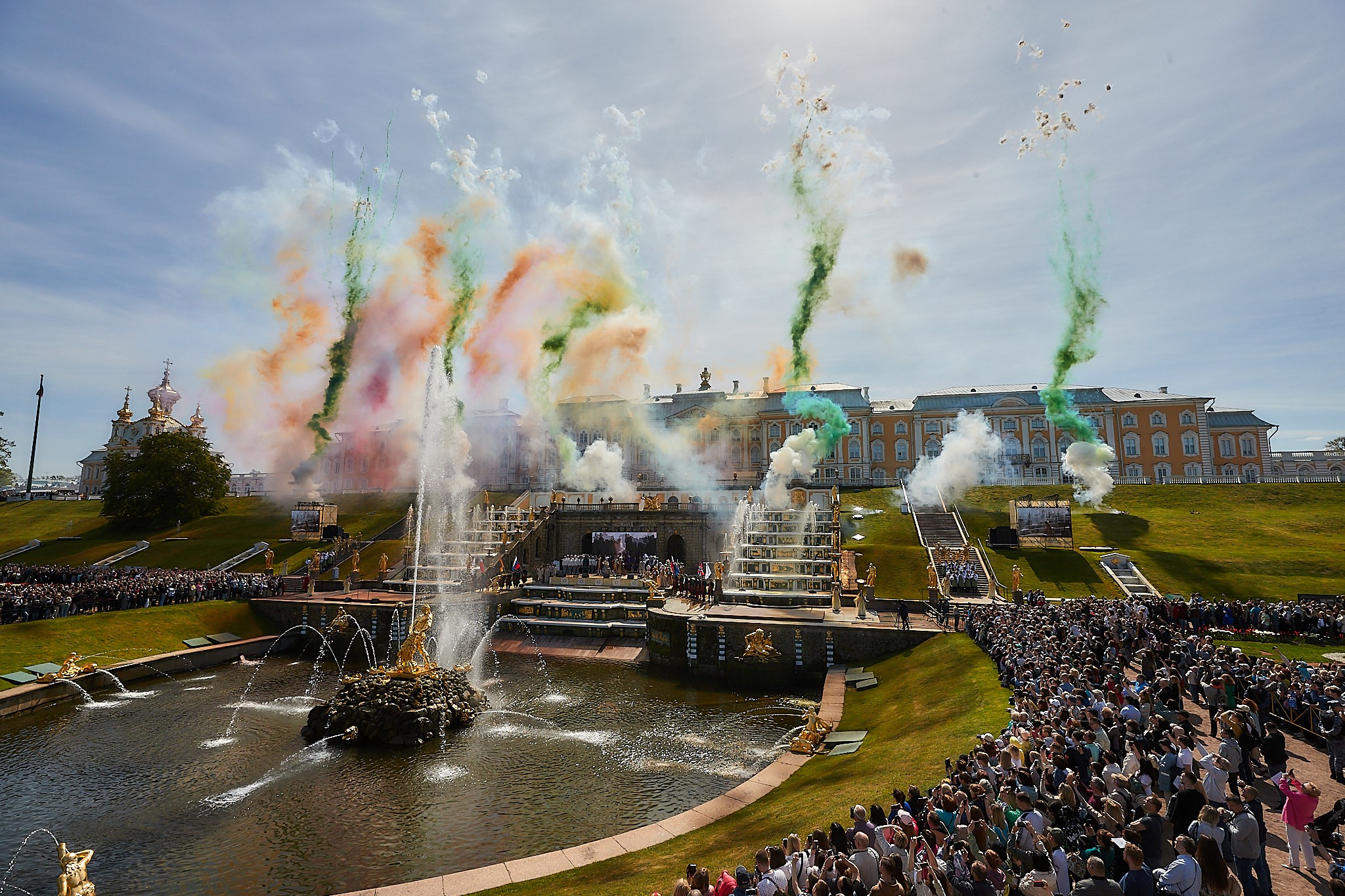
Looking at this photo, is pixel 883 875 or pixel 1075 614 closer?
pixel 883 875

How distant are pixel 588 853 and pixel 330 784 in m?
9.92

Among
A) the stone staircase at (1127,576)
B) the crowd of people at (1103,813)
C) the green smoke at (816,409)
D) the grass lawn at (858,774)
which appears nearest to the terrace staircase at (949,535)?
the stone staircase at (1127,576)

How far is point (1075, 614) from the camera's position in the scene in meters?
26.9

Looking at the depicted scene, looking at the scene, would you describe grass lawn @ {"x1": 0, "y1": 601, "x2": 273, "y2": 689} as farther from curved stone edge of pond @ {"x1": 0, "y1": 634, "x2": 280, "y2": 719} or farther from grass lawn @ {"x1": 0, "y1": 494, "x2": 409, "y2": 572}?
grass lawn @ {"x1": 0, "y1": 494, "x2": 409, "y2": 572}

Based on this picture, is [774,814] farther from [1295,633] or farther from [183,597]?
[183,597]

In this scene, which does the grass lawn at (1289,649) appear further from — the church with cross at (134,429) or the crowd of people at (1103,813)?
the church with cross at (134,429)

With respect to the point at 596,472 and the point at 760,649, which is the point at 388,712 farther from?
the point at 596,472

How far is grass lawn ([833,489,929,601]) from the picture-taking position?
137 ft

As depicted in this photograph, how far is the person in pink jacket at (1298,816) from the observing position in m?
8.86

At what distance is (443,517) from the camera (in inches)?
2451

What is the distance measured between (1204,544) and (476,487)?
2796 inches

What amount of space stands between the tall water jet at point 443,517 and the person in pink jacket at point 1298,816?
106 feet

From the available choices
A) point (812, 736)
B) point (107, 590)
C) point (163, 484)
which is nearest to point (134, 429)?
point (163, 484)

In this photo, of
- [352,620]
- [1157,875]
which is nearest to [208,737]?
[352,620]
